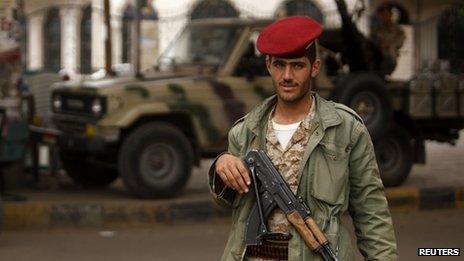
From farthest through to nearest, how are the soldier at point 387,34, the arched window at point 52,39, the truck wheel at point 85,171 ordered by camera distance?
the arched window at point 52,39
the soldier at point 387,34
the truck wheel at point 85,171

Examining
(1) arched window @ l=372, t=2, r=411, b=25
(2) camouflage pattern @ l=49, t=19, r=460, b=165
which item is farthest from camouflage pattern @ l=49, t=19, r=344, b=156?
(1) arched window @ l=372, t=2, r=411, b=25

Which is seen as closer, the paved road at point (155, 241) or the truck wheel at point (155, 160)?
the paved road at point (155, 241)

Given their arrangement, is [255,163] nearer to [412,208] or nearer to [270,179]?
[270,179]

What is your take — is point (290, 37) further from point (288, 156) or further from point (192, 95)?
point (192, 95)

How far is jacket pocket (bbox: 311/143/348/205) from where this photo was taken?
7.41 ft

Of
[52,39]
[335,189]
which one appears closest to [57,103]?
[335,189]

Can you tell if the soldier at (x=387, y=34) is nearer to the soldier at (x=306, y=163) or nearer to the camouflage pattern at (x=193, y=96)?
the camouflage pattern at (x=193, y=96)

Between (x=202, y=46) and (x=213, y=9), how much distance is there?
1752cm

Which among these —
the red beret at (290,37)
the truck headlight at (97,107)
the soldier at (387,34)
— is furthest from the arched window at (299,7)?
the red beret at (290,37)

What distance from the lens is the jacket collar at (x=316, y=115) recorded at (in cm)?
Answer: 230

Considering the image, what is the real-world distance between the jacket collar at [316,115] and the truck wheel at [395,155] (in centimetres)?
645

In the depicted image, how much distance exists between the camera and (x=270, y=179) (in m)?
2.25

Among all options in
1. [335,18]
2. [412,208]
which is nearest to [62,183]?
[412,208]

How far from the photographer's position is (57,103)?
8547 millimetres
